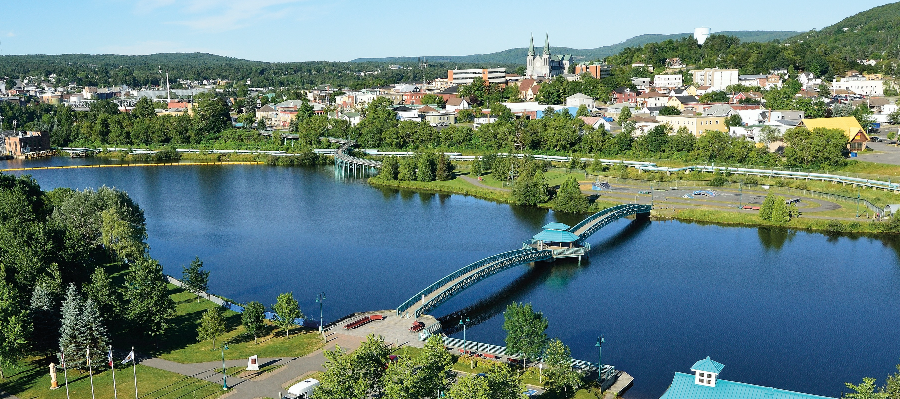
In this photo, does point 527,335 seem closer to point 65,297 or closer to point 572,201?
point 65,297

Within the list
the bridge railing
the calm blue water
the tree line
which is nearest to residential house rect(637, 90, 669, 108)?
the calm blue water

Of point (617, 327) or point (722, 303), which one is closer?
point (617, 327)

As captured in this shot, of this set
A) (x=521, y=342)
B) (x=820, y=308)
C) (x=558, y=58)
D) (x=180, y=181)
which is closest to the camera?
(x=521, y=342)

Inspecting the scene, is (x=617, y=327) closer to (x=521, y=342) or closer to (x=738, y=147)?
(x=521, y=342)

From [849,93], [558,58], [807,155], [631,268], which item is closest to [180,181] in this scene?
[631,268]

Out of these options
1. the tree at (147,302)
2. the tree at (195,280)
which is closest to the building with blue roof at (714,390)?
the tree at (147,302)

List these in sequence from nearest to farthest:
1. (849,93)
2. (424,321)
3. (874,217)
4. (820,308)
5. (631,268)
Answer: (424,321) → (820,308) → (631,268) → (874,217) → (849,93)
